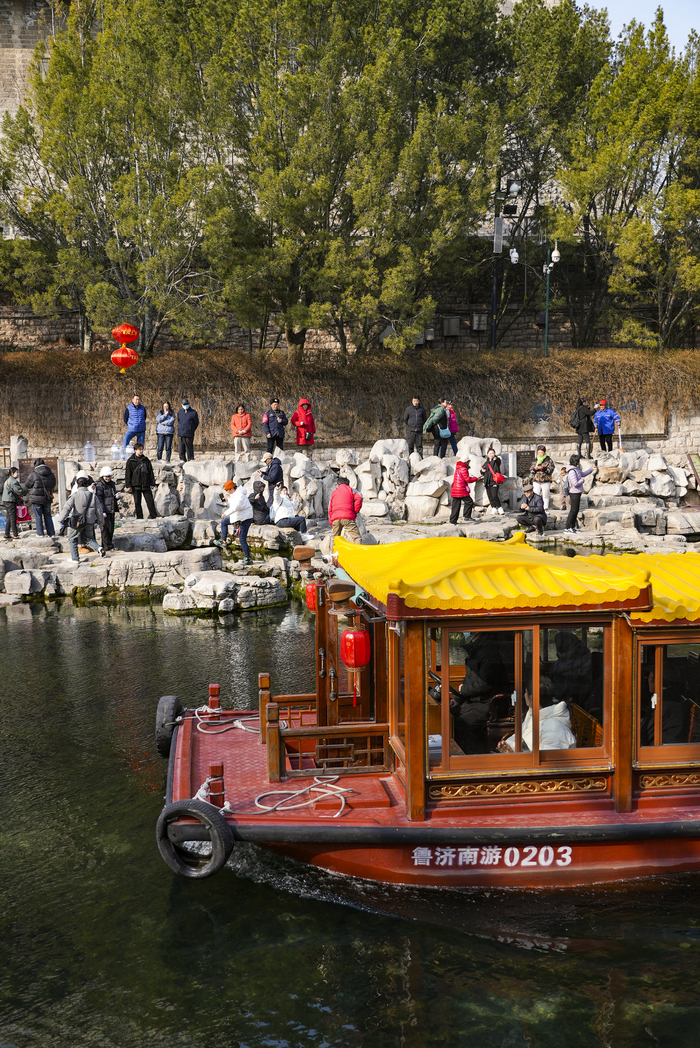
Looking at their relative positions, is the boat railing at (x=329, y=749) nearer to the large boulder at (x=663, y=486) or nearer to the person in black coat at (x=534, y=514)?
the person in black coat at (x=534, y=514)

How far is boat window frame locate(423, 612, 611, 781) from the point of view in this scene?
230 inches

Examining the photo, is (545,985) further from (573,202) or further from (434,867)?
(573,202)

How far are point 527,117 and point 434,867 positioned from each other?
2720cm

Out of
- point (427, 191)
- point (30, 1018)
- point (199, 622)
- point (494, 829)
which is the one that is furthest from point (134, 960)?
point (427, 191)

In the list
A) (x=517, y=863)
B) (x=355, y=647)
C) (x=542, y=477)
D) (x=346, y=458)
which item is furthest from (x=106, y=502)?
(x=517, y=863)

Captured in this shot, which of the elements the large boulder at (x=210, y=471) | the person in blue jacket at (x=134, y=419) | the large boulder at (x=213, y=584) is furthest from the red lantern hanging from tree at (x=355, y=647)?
the person in blue jacket at (x=134, y=419)

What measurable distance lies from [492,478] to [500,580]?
1472cm

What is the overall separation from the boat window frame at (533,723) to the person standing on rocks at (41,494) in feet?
42.3

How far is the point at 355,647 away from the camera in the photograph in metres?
6.57

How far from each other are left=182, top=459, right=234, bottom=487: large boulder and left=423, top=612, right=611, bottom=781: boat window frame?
14584 mm

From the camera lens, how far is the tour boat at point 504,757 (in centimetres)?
581

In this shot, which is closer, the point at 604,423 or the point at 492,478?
the point at 492,478

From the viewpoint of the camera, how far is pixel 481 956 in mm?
5520

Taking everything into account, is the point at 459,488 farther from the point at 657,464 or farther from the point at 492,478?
the point at 657,464
